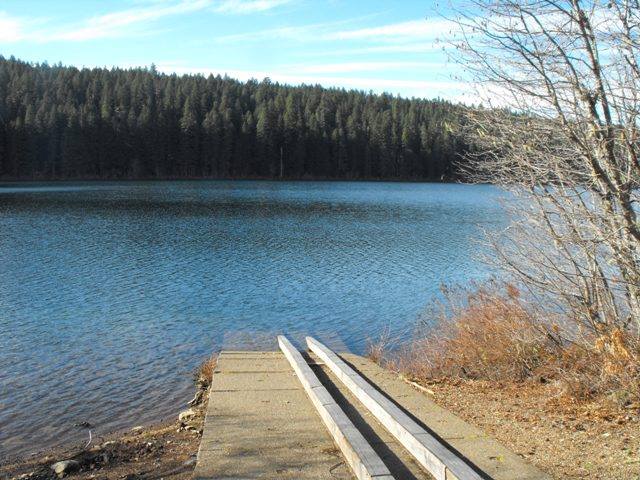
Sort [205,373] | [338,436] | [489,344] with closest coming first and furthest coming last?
1. [338,436]
2. [489,344]
3. [205,373]

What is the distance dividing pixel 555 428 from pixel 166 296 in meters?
14.3

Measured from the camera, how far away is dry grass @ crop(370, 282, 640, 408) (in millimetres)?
6670

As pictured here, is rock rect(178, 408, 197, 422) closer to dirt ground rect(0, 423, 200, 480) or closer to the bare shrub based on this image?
dirt ground rect(0, 423, 200, 480)

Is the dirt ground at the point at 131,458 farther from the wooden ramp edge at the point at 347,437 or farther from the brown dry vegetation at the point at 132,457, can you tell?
the wooden ramp edge at the point at 347,437

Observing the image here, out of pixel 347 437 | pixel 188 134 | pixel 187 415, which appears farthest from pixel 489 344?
pixel 188 134

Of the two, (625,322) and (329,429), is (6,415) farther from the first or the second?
(625,322)

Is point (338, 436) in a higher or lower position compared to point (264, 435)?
higher

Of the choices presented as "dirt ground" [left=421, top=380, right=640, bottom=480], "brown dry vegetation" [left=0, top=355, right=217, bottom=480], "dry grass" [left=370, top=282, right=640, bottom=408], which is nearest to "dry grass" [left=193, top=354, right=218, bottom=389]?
"brown dry vegetation" [left=0, top=355, right=217, bottom=480]

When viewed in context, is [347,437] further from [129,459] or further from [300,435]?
[129,459]

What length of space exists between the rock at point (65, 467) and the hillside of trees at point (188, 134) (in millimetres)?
87434

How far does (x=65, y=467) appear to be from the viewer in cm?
679

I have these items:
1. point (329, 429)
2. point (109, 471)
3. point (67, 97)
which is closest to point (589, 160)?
point (329, 429)

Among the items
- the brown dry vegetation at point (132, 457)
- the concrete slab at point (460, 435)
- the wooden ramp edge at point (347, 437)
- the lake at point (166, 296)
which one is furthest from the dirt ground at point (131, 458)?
the concrete slab at point (460, 435)

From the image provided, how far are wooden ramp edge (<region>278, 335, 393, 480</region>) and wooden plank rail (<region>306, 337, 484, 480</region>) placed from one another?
39 cm
